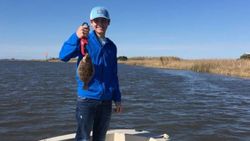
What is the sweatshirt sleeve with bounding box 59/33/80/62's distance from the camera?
4.31 metres

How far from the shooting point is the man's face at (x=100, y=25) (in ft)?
14.7

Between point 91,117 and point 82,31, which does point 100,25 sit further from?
point 91,117

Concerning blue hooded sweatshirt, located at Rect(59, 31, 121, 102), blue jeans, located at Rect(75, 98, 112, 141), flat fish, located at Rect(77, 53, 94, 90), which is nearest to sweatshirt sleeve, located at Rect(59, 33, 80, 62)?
blue hooded sweatshirt, located at Rect(59, 31, 121, 102)

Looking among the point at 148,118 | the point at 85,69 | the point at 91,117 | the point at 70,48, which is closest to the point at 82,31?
the point at 70,48

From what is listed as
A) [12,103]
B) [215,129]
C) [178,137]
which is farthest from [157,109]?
[12,103]

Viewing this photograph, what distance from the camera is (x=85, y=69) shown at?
4.27 meters

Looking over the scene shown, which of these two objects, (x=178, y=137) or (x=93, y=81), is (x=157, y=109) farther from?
(x=93, y=81)

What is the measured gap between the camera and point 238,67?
41844mm

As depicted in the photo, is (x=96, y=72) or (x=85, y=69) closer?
(x=85, y=69)

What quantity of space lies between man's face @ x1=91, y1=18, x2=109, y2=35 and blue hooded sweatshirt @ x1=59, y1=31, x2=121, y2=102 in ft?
0.23

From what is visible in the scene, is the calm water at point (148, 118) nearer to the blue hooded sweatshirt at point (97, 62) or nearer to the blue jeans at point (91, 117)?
the blue jeans at point (91, 117)

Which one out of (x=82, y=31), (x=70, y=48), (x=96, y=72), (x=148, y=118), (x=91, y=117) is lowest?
(x=148, y=118)

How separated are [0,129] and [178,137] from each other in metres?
5.03

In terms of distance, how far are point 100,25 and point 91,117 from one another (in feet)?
3.74
